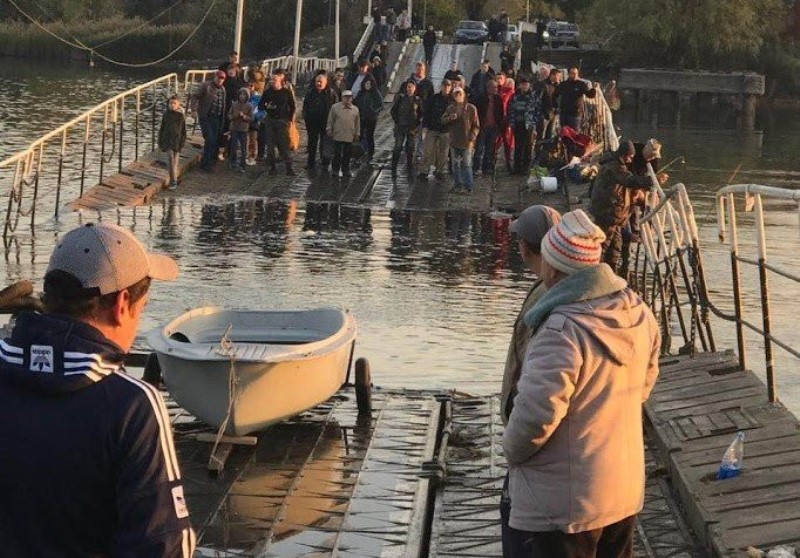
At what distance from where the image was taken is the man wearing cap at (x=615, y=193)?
1664 centimetres

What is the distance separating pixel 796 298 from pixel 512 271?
3.40 metres

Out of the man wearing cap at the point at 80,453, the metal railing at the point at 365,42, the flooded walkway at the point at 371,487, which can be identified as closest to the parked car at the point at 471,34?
the metal railing at the point at 365,42

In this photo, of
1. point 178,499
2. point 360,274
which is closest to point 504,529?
point 178,499

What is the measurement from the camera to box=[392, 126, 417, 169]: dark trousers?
28750 millimetres

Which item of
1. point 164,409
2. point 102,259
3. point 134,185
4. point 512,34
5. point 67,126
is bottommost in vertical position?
point 134,185

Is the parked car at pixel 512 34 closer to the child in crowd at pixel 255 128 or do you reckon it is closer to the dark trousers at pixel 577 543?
the child in crowd at pixel 255 128

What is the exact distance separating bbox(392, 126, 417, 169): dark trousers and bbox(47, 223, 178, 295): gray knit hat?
81.7 ft

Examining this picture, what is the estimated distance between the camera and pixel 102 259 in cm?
373

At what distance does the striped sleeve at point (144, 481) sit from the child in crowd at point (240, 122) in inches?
966

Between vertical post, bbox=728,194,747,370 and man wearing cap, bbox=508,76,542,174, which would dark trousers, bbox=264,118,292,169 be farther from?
vertical post, bbox=728,194,747,370

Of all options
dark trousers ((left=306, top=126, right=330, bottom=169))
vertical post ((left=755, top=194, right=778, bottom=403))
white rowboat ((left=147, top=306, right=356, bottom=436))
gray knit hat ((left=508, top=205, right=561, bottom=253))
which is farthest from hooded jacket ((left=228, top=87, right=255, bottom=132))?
gray knit hat ((left=508, top=205, right=561, bottom=253))

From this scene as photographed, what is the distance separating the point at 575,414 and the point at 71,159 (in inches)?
1138

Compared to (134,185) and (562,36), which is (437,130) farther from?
(562,36)

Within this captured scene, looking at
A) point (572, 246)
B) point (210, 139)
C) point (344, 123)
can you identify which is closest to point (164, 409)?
point (572, 246)
